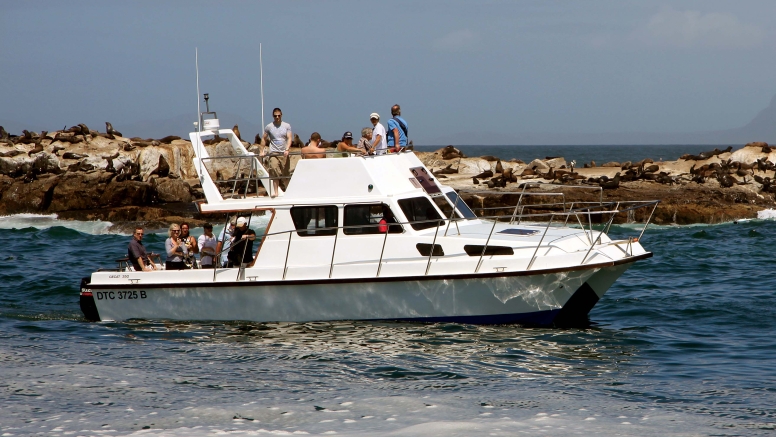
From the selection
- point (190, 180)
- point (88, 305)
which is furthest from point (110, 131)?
point (88, 305)

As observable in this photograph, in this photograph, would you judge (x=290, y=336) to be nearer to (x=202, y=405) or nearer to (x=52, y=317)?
(x=202, y=405)

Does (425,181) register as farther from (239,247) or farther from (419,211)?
(239,247)

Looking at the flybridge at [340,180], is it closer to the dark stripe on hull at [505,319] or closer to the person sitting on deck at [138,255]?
the person sitting on deck at [138,255]

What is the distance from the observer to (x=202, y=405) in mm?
10453

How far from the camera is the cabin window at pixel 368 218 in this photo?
560 inches

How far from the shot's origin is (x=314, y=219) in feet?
47.9

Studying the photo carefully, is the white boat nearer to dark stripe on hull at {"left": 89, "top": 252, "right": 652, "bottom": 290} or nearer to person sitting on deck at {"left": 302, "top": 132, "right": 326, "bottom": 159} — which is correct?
dark stripe on hull at {"left": 89, "top": 252, "right": 652, "bottom": 290}

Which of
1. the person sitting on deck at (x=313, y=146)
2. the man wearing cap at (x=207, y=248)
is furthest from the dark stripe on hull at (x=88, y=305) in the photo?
the person sitting on deck at (x=313, y=146)

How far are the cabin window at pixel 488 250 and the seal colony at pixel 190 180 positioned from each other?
47.5ft

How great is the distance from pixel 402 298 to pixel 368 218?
148cm

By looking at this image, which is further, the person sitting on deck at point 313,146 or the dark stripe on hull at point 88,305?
the dark stripe on hull at point 88,305

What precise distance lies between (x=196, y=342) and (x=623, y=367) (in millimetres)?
6512

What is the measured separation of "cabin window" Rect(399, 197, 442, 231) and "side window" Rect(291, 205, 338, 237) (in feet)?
3.92

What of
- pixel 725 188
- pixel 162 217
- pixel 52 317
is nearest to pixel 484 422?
pixel 52 317
